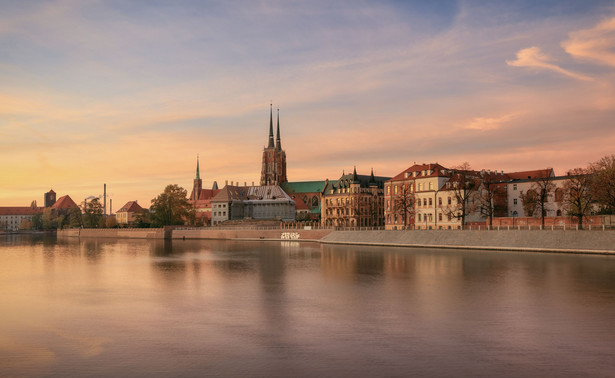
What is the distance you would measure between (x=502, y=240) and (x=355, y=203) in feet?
236

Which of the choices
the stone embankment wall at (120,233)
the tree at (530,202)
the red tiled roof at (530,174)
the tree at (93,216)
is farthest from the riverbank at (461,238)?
A: the tree at (93,216)

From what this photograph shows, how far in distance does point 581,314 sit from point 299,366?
59.0ft

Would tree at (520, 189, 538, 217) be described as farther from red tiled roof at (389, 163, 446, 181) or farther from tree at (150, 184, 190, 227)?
tree at (150, 184, 190, 227)

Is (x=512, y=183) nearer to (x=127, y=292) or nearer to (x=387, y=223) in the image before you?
(x=387, y=223)

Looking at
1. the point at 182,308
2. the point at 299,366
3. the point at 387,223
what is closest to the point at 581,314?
the point at 299,366

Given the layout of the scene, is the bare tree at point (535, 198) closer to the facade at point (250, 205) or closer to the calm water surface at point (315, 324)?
the calm water surface at point (315, 324)

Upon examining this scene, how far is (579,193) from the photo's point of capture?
80125 mm

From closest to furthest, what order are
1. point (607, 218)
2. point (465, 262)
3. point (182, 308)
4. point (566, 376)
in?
point (566, 376) → point (182, 308) → point (465, 262) → point (607, 218)

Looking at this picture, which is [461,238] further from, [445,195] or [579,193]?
[445,195]

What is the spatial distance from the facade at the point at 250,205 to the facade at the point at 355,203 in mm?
32693

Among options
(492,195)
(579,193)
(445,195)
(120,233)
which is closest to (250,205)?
(120,233)

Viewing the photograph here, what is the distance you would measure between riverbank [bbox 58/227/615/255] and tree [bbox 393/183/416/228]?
44.6ft

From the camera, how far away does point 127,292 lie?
39906 mm

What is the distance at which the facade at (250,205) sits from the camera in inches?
7397
